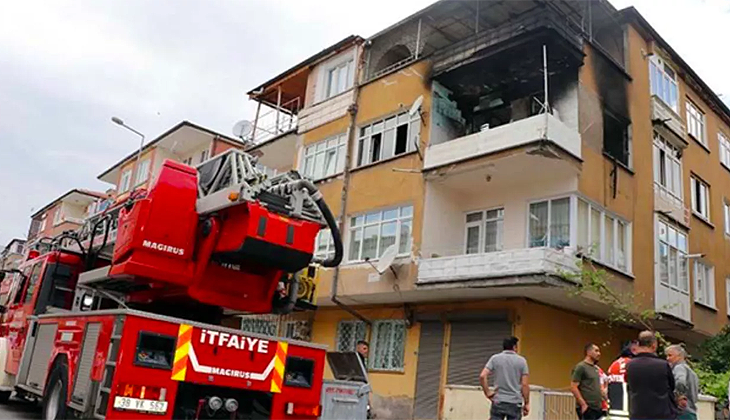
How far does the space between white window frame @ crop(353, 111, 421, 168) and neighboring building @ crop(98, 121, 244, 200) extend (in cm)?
1118

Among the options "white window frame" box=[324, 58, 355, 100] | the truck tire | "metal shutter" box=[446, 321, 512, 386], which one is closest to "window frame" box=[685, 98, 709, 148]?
"metal shutter" box=[446, 321, 512, 386]

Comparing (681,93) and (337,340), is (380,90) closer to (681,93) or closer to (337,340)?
(337,340)

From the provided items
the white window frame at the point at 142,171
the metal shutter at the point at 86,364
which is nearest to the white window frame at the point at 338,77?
the metal shutter at the point at 86,364

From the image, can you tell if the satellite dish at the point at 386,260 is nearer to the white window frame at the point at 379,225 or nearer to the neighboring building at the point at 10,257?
the white window frame at the point at 379,225

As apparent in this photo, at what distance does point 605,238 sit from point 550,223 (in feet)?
5.42

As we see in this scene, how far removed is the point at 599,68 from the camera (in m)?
17.1

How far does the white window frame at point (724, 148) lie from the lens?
80.2 ft

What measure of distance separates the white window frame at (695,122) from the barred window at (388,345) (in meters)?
12.8

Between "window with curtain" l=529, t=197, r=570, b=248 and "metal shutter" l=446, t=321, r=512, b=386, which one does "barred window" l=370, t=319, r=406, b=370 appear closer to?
"metal shutter" l=446, t=321, r=512, b=386

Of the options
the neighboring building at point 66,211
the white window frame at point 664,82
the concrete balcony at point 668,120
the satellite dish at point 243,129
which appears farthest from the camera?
the neighboring building at point 66,211

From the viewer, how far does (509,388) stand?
7.59m

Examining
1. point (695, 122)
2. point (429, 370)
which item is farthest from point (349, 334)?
point (695, 122)

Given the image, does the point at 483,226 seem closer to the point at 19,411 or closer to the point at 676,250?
the point at 676,250

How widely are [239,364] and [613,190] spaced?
41.9 feet
